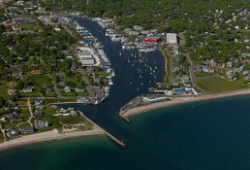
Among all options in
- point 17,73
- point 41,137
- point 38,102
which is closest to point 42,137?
point 41,137

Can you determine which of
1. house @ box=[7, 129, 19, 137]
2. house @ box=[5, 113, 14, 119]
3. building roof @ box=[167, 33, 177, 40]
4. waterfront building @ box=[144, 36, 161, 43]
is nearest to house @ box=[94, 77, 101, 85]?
house @ box=[5, 113, 14, 119]

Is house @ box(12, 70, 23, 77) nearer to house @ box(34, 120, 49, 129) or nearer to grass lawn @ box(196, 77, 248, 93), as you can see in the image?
house @ box(34, 120, 49, 129)

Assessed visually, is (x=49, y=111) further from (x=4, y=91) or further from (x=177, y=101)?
(x=177, y=101)

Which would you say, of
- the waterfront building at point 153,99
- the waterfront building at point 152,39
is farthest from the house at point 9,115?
the waterfront building at point 152,39

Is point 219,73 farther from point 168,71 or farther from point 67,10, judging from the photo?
point 67,10

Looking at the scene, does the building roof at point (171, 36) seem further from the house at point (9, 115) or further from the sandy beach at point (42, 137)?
the house at point (9, 115)

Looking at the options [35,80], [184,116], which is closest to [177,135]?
[184,116]
